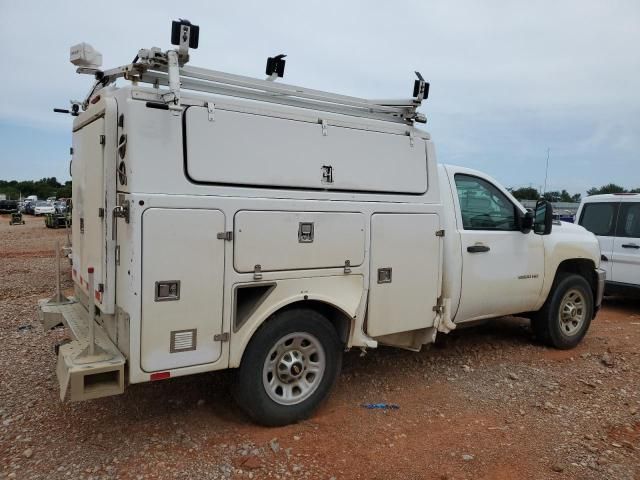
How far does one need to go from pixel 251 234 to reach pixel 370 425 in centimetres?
183

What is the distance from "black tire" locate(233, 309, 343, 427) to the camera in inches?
153

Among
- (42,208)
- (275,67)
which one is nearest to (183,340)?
(275,67)

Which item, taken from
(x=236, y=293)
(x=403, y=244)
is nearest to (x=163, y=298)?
(x=236, y=293)

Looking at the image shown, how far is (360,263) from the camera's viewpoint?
4.38m

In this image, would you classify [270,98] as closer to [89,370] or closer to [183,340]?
[183,340]

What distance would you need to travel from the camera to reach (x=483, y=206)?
18.3 ft

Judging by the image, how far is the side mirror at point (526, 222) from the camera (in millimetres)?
5691

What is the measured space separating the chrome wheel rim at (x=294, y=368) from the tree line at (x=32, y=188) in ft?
284

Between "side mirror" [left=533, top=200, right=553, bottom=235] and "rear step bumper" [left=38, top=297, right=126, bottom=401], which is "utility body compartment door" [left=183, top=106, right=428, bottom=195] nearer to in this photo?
"rear step bumper" [left=38, top=297, right=126, bottom=401]

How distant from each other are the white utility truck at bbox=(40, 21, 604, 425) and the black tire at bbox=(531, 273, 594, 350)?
4.55ft

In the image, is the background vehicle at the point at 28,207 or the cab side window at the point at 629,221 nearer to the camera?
the cab side window at the point at 629,221

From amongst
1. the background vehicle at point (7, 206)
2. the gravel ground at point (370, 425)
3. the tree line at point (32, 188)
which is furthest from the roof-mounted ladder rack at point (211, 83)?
the tree line at point (32, 188)

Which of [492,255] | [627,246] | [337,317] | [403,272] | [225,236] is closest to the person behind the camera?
[225,236]

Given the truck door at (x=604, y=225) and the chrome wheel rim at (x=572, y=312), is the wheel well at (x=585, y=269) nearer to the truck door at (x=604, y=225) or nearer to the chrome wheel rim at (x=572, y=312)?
the chrome wheel rim at (x=572, y=312)
